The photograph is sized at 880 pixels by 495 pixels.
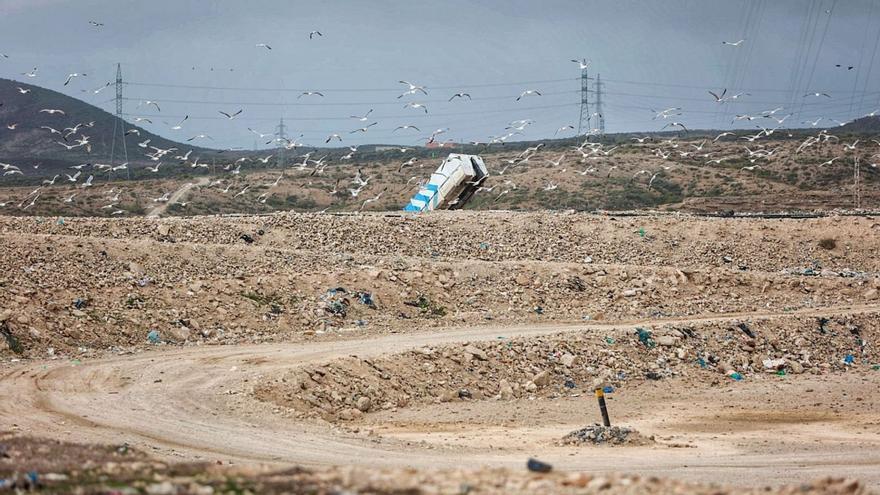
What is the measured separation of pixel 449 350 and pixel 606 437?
7.23 metres

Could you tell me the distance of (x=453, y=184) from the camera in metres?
48.9

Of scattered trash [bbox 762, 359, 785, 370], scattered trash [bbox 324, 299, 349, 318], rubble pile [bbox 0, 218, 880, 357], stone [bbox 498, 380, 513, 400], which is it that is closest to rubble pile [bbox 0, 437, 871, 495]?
stone [bbox 498, 380, 513, 400]

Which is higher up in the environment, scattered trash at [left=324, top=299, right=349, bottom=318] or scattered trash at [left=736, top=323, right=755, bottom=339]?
scattered trash at [left=324, top=299, right=349, bottom=318]

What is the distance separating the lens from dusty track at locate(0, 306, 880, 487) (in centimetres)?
1568

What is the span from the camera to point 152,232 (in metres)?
38.3

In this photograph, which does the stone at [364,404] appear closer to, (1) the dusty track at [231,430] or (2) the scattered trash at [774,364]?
(1) the dusty track at [231,430]

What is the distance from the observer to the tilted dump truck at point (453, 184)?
1902 inches

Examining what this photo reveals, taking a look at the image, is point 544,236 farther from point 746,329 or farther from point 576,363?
point 576,363

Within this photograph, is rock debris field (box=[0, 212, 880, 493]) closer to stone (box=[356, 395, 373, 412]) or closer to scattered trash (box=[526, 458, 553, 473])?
stone (box=[356, 395, 373, 412])

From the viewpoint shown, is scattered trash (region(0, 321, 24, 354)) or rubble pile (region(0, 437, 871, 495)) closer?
rubble pile (region(0, 437, 871, 495))

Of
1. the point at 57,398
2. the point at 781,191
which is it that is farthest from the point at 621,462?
the point at 781,191

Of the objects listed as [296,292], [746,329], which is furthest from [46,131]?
[746,329]

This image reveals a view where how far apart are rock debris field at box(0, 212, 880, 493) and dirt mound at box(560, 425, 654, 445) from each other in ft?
0.13

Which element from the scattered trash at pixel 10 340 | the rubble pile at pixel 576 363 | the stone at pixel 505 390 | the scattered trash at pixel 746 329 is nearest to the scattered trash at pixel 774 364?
the rubble pile at pixel 576 363
